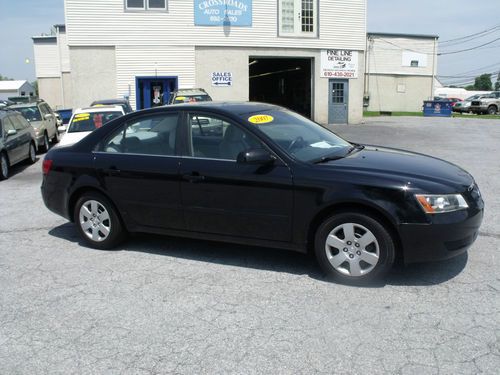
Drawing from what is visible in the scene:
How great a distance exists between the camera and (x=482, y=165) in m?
11.2

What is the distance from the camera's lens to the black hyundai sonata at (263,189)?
4.37m

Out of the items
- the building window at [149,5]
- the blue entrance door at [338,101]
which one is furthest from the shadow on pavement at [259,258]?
the blue entrance door at [338,101]

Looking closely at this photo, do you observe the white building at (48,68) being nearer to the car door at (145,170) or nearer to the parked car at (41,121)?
the parked car at (41,121)

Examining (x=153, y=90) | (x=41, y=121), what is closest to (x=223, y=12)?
(x=153, y=90)

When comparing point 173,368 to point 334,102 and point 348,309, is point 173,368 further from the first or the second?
point 334,102

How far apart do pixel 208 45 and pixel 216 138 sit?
18473 millimetres

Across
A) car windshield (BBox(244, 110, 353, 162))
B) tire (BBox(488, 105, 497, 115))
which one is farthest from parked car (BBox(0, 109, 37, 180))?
tire (BBox(488, 105, 497, 115))

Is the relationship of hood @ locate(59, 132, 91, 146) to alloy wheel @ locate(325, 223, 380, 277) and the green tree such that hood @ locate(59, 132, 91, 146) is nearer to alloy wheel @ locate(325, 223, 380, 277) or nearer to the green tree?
alloy wheel @ locate(325, 223, 380, 277)

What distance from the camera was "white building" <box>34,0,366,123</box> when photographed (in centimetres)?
2170

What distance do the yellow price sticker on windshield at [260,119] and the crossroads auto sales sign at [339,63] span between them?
65.3 feet

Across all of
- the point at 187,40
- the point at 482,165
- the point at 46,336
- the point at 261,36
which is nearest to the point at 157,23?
the point at 187,40

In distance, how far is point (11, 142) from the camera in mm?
11906

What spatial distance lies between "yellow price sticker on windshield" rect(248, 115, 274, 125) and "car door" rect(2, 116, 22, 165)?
27.4ft

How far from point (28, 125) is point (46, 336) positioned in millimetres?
11450
